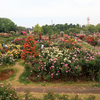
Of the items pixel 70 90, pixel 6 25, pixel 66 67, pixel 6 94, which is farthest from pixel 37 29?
pixel 6 94

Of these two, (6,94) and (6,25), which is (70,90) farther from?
(6,25)

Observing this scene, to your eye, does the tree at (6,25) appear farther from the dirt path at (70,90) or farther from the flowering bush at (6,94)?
the flowering bush at (6,94)

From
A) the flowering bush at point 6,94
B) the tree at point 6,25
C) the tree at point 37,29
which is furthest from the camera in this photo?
the tree at point 37,29

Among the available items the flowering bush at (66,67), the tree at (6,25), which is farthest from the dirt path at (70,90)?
the tree at (6,25)

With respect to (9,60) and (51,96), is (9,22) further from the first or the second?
(51,96)

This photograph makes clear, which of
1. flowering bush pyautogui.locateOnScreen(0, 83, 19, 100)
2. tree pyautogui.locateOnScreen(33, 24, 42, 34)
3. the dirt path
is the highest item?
tree pyautogui.locateOnScreen(33, 24, 42, 34)

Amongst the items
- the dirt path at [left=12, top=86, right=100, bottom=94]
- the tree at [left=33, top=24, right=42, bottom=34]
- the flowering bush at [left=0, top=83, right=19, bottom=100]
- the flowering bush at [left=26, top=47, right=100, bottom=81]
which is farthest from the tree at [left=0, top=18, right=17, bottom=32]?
the flowering bush at [left=0, top=83, right=19, bottom=100]

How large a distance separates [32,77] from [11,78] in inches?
69.3

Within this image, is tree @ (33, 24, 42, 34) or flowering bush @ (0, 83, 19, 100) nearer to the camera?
flowering bush @ (0, 83, 19, 100)

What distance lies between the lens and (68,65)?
7.25 m

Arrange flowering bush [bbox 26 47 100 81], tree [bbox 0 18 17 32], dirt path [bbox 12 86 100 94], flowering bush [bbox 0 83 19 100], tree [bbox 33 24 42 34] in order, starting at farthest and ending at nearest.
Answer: tree [bbox 33 24 42 34], tree [bbox 0 18 17 32], flowering bush [bbox 26 47 100 81], dirt path [bbox 12 86 100 94], flowering bush [bbox 0 83 19 100]

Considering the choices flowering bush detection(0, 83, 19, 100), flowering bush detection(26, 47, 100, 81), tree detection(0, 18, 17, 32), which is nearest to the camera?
flowering bush detection(0, 83, 19, 100)

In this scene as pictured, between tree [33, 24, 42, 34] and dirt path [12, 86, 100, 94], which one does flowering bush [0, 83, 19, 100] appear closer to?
dirt path [12, 86, 100, 94]

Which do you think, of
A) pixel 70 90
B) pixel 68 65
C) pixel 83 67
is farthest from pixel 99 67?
pixel 70 90
